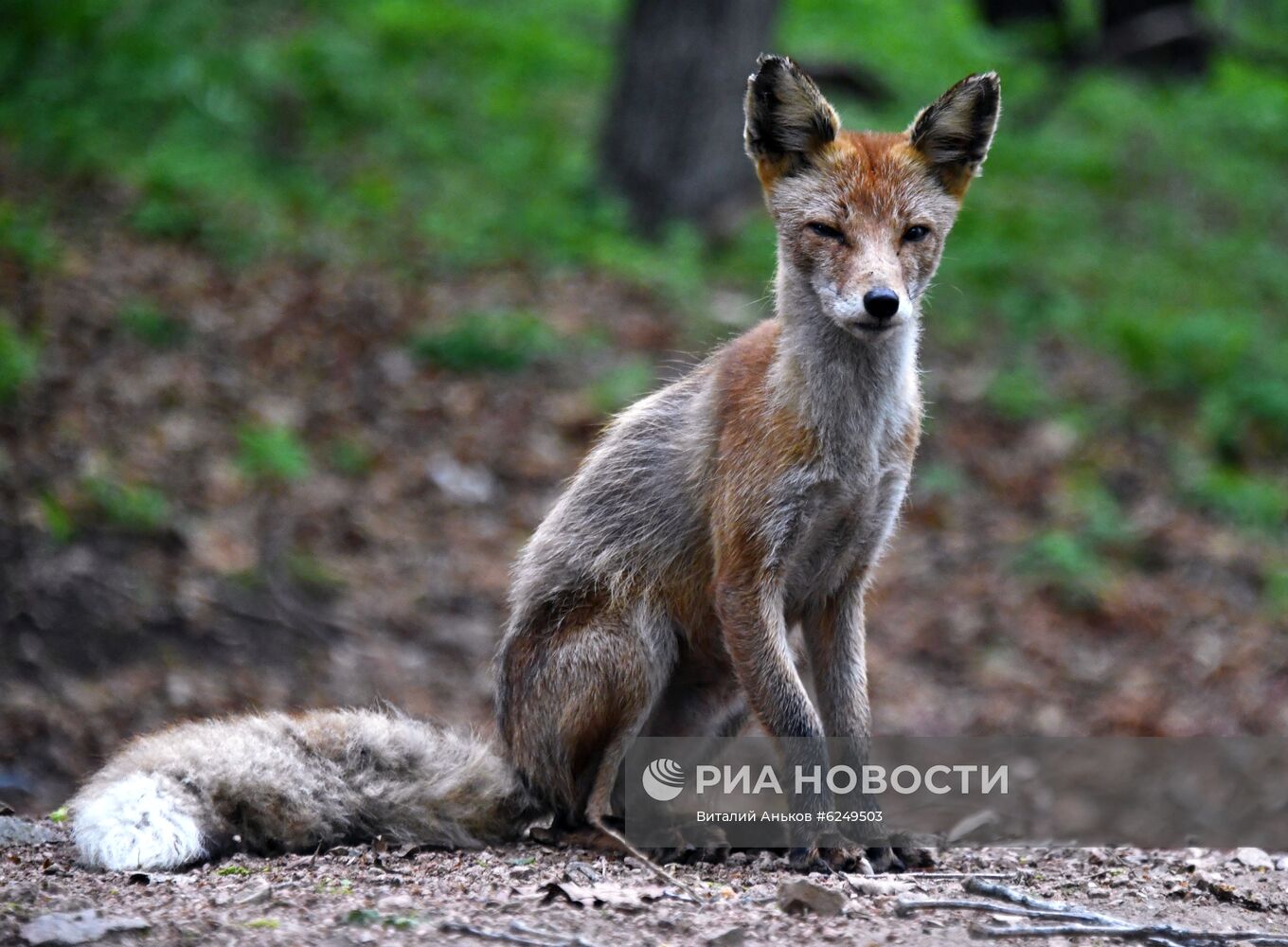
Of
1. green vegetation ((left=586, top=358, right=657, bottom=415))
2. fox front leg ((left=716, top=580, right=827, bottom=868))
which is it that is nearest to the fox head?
fox front leg ((left=716, top=580, right=827, bottom=868))

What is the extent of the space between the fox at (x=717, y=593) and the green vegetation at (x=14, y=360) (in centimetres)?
525

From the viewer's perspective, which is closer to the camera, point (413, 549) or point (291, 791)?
point (291, 791)

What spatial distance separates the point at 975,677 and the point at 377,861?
231 inches

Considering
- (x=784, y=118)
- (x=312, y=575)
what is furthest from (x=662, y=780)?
(x=312, y=575)

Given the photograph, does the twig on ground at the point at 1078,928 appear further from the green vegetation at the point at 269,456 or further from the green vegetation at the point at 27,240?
the green vegetation at the point at 27,240

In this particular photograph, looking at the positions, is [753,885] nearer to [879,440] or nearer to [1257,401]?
[879,440]

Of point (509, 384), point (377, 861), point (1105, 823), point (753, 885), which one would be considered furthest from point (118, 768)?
point (509, 384)

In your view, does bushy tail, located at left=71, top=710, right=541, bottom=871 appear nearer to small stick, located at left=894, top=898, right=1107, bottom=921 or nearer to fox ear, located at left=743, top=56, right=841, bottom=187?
small stick, located at left=894, top=898, right=1107, bottom=921

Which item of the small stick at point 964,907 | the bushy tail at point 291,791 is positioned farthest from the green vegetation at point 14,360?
the small stick at point 964,907

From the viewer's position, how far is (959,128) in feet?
19.0

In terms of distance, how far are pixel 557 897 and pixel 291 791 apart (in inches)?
58.9

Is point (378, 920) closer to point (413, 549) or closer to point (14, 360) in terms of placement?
point (413, 549)

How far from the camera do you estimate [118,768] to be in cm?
539

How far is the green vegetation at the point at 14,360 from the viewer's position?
32.7 feet
